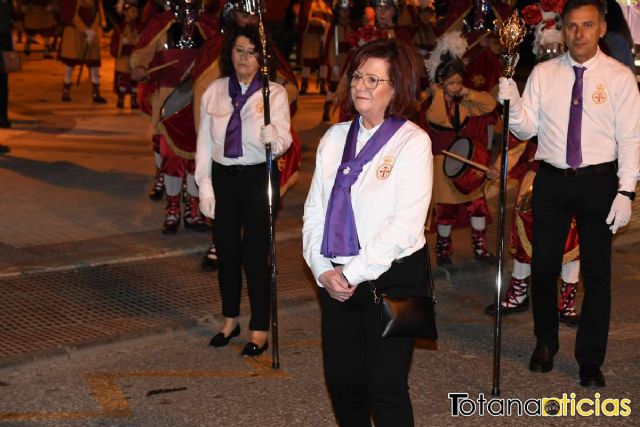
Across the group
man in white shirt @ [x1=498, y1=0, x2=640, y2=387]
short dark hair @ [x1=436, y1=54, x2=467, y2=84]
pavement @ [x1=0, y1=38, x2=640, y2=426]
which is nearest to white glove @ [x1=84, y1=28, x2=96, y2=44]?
pavement @ [x1=0, y1=38, x2=640, y2=426]

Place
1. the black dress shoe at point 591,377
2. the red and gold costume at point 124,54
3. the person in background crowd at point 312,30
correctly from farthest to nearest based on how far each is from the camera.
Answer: the person in background crowd at point 312,30
the red and gold costume at point 124,54
the black dress shoe at point 591,377

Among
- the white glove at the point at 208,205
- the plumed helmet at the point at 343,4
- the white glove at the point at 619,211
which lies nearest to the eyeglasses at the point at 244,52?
the white glove at the point at 208,205

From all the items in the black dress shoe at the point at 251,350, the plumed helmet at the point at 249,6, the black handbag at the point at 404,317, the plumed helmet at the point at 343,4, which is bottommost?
the black dress shoe at the point at 251,350

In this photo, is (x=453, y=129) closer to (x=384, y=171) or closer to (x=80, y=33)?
(x=384, y=171)

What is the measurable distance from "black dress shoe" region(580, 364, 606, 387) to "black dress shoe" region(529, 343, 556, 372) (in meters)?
0.27

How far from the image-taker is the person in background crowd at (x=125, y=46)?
16766 mm

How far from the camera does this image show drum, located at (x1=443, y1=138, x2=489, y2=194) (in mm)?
8828

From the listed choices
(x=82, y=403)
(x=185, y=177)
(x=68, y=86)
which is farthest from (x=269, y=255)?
(x=68, y=86)

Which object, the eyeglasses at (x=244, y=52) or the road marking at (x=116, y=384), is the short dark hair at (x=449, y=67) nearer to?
the eyeglasses at (x=244, y=52)

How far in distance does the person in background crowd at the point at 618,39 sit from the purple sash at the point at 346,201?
9.91 feet

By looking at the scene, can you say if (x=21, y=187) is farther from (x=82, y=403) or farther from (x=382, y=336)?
(x=382, y=336)

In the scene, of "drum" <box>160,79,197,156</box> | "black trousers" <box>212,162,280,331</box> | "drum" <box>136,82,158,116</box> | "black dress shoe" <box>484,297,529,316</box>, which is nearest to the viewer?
"black trousers" <box>212,162,280,331</box>

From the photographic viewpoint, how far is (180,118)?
9.41m

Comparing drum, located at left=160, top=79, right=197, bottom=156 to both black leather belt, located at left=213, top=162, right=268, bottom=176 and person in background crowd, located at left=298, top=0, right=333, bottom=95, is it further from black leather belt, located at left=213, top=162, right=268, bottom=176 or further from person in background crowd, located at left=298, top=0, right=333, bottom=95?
person in background crowd, located at left=298, top=0, right=333, bottom=95
